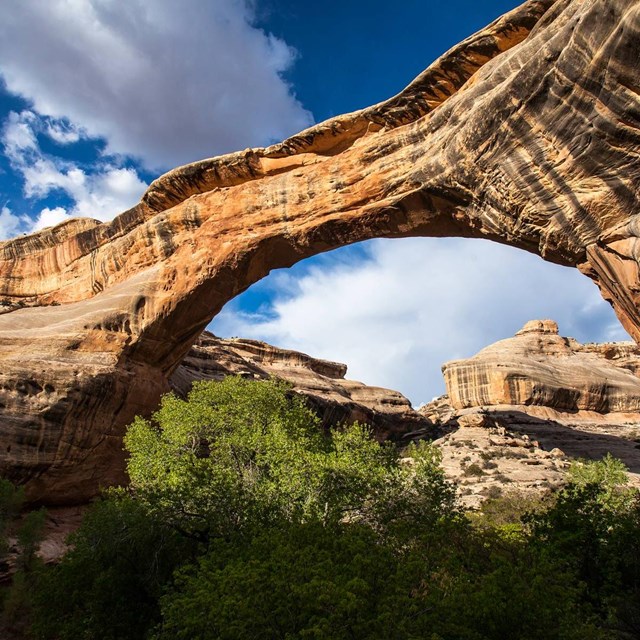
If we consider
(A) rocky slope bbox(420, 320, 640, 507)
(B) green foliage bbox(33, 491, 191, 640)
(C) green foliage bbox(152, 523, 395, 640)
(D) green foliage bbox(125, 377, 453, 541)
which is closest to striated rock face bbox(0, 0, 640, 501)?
(D) green foliage bbox(125, 377, 453, 541)

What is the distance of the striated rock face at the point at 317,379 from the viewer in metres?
42.9

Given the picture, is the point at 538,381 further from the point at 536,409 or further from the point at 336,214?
the point at 336,214

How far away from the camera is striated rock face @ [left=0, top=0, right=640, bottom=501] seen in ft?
43.3

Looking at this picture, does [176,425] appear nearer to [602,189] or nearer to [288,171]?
[288,171]

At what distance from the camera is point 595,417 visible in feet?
167

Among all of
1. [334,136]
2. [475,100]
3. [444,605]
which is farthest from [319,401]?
[444,605]

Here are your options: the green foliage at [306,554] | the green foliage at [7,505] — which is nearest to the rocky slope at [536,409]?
the green foliage at [306,554]

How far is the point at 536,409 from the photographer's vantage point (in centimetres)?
4969

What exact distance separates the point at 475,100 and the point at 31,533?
22445 millimetres

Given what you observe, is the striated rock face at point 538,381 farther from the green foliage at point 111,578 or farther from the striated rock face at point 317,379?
the green foliage at point 111,578

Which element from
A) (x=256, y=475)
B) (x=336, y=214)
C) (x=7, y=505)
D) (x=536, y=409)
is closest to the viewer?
(x=256, y=475)

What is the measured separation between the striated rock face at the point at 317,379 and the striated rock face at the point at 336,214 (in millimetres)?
13586

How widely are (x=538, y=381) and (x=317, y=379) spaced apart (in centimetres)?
2317

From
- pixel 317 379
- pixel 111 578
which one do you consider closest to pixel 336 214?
pixel 111 578
